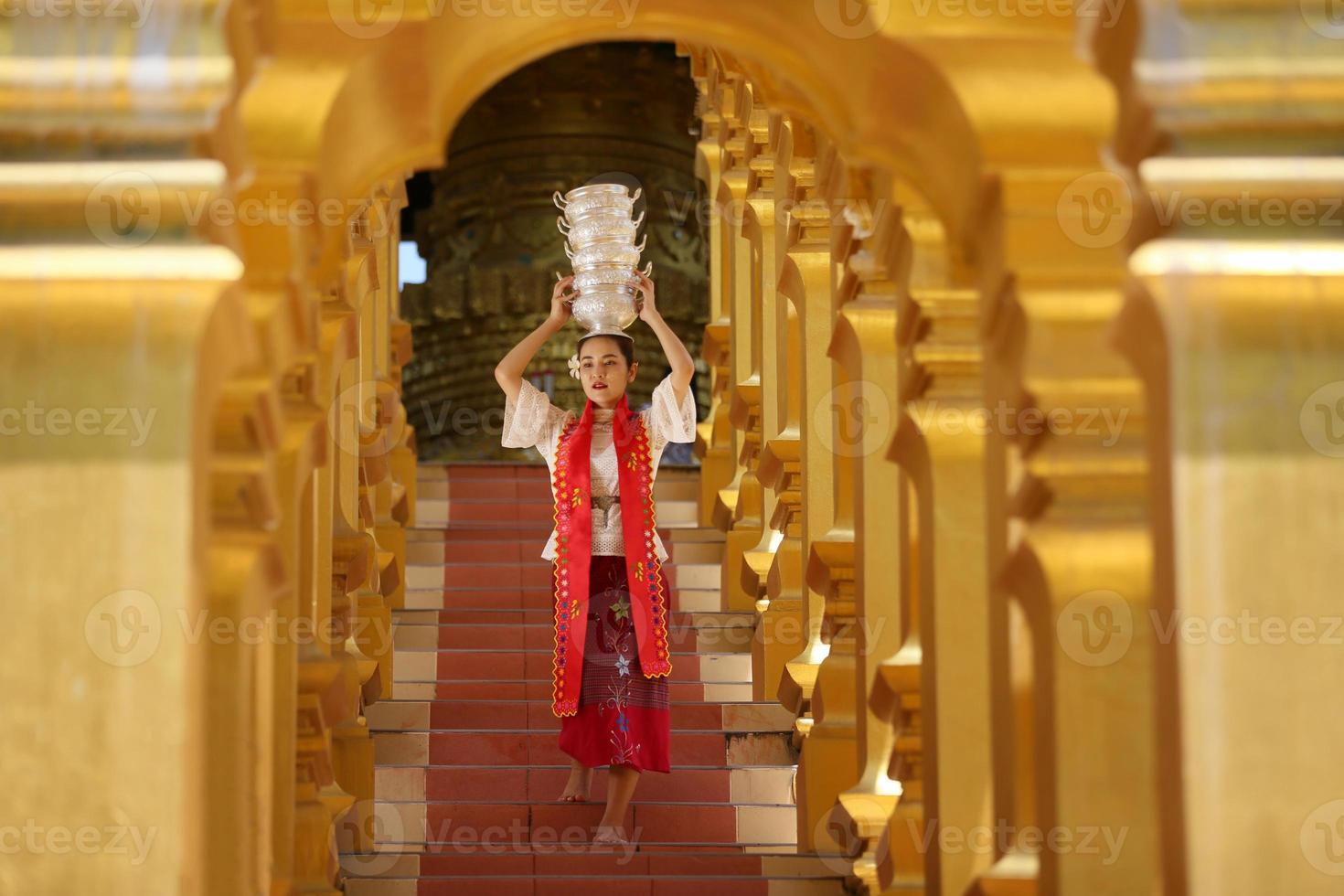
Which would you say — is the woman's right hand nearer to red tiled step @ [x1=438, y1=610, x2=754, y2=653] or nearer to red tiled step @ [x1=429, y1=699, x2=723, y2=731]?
red tiled step @ [x1=429, y1=699, x2=723, y2=731]

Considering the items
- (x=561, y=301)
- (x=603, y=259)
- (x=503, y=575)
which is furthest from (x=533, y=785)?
(x=503, y=575)

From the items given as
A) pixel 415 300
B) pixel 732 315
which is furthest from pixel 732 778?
pixel 415 300

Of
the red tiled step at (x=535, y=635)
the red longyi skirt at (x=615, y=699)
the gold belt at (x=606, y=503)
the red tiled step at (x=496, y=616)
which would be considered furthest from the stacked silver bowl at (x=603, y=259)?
the red tiled step at (x=496, y=616)

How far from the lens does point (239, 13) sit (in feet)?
14.0

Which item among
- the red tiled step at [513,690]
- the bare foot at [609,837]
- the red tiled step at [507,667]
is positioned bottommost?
the bare foot at [609,837]

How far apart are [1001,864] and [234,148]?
2.21m

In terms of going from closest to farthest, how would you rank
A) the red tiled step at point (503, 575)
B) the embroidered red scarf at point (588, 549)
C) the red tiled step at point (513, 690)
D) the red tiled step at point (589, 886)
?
the red tiled step at point (589, 886) < the embroidered red scarf at point (588, 549) < the red tiled step at point (513, 690) < the red tiled step at point (503, 575)

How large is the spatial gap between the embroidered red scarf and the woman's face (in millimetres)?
101

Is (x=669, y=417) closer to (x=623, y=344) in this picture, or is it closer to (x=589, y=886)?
(x=623, y=344)

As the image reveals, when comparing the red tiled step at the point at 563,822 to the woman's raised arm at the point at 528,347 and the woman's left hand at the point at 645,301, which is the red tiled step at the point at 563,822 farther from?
the woman's left hand at the point at 645,301

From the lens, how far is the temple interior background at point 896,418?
154 inches

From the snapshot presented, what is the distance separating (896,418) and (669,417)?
1.26 m

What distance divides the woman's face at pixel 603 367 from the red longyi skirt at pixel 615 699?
633 millimetres

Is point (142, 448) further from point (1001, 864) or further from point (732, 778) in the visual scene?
point (732, 778)
